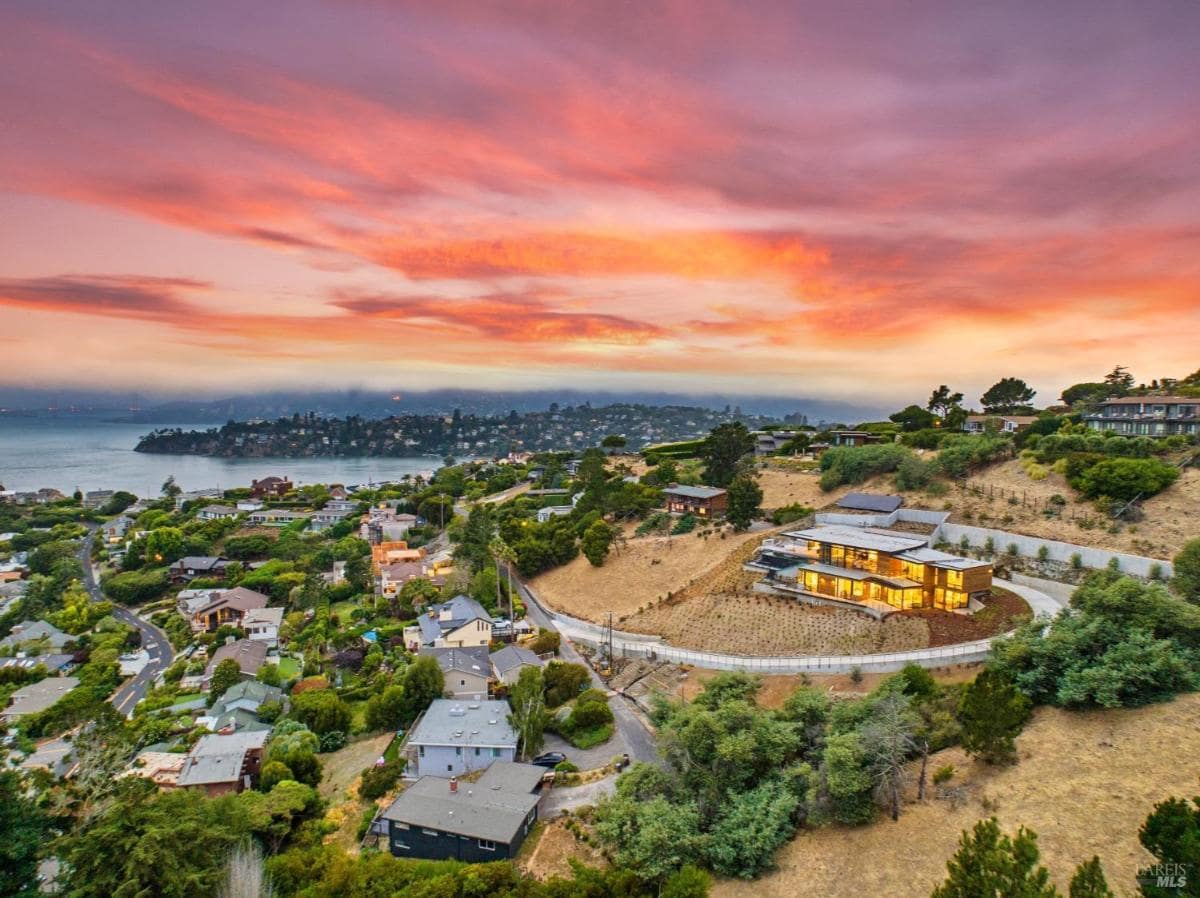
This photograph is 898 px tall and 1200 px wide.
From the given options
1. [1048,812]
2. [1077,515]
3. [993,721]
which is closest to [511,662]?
[993,721]

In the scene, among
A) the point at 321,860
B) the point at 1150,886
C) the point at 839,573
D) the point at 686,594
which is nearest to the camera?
the point at 1150,886

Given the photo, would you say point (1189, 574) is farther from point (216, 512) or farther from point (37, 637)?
point (216, 512)

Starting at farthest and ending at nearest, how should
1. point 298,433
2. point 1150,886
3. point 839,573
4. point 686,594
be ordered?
1. point 298,433
2. point 686,594
3. point 839,573
4. point 1150,886

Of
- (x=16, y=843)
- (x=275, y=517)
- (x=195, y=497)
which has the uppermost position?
(x=16, y=843)

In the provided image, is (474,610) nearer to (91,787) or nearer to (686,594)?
(686,594)

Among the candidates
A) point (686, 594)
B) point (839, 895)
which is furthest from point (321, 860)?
point (686, 594)

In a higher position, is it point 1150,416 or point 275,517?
point 1150,416

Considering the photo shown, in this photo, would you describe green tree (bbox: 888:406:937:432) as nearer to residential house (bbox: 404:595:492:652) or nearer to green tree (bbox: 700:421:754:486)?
green tree (bbox: 700:421:754:486)
